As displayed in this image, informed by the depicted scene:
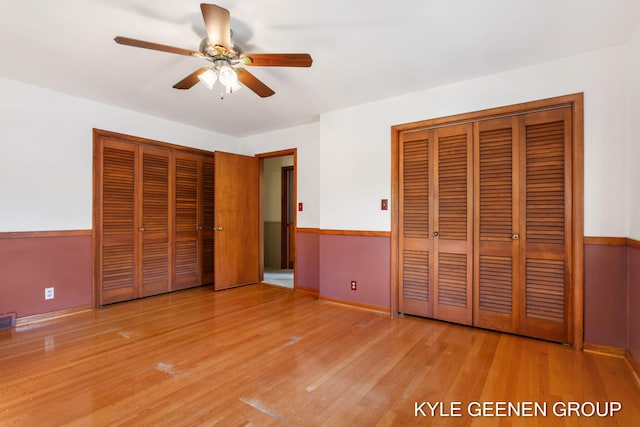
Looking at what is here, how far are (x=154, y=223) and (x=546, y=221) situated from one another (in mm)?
4376

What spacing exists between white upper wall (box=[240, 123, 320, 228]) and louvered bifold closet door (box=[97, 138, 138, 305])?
80.5 inches

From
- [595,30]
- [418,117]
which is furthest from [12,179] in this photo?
[595,30]

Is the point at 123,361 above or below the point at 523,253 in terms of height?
below

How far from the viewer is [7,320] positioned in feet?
9.61

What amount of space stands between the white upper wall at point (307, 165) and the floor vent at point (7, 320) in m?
3.18

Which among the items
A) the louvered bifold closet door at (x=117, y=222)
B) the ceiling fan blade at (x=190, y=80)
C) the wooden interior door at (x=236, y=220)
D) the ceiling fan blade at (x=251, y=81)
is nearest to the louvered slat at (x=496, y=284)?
the ceiling fan blade at (x=251, y=81)

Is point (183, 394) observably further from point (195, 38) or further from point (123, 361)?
point (195, 38)

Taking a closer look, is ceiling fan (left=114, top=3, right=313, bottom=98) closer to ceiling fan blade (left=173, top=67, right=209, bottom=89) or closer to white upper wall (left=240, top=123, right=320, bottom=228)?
ceiling fan blade (left=173, top=67, right=209, bottom=89)

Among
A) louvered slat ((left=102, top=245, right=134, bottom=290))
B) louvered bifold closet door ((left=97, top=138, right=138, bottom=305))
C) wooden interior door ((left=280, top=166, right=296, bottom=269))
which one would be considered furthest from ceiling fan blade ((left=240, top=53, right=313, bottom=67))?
wooden interior door ((left=280, top=166, right=296, bottom=269))

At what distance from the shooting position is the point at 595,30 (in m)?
2.12

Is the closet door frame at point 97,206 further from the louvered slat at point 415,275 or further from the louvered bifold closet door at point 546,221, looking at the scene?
the louvered bifold closet door at point 546,221

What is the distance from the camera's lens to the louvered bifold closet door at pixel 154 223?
13.1 ft

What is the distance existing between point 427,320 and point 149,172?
12.5 feet

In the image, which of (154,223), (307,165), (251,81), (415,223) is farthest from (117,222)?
(415,223)
